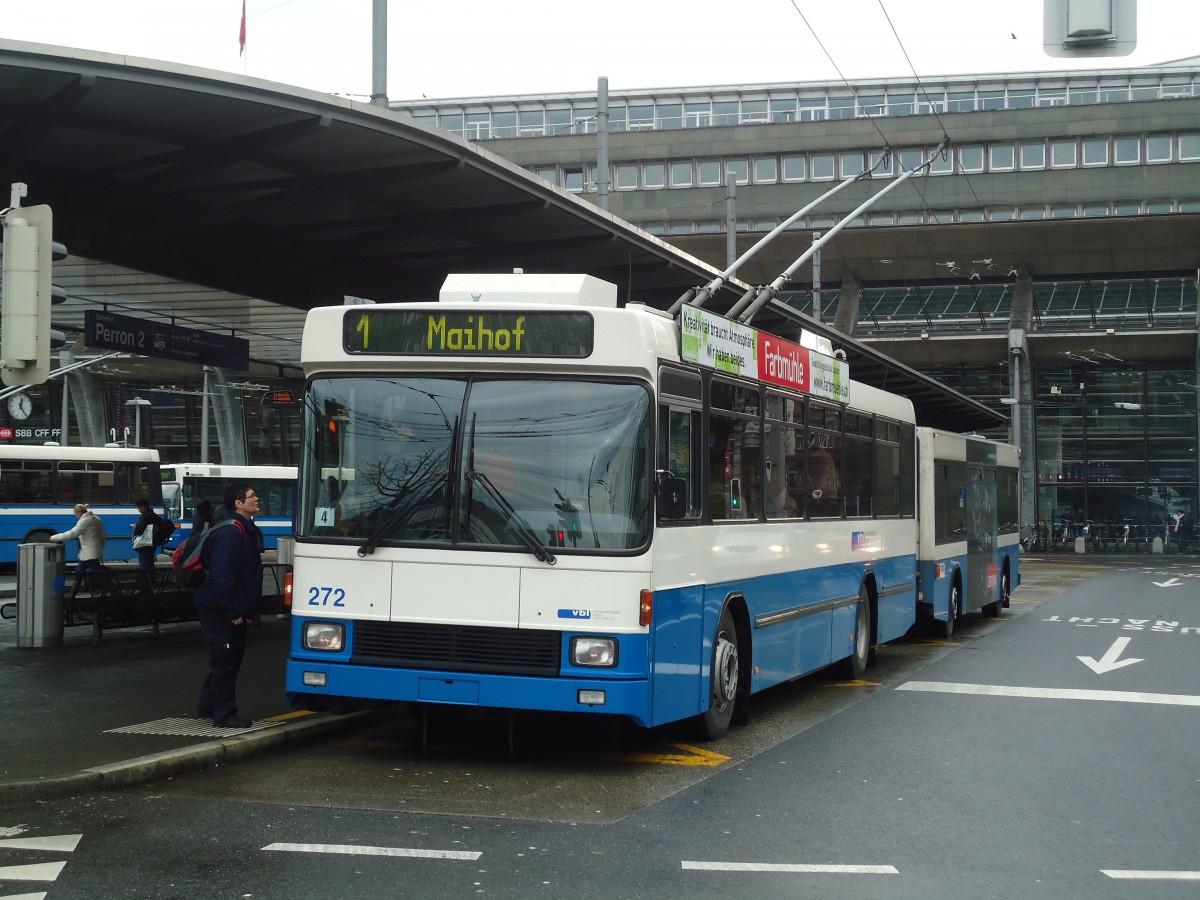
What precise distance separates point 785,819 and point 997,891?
1635mm

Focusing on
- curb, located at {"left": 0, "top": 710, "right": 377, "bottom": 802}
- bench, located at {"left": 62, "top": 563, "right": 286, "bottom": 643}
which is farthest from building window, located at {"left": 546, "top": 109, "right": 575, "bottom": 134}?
curb, located at {"left": 0, "top": 710, "right": 377, "bottom": 802}

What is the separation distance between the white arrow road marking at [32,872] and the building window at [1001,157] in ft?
170

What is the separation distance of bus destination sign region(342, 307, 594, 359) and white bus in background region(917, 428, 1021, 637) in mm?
9659

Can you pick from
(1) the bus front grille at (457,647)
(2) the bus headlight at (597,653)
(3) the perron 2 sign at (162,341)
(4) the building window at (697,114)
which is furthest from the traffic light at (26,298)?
(4) the building window at (697,114)

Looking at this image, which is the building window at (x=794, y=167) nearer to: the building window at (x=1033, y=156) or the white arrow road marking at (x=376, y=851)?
the building window at (x=1033, y=156)

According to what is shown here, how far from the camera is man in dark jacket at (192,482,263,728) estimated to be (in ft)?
31.2

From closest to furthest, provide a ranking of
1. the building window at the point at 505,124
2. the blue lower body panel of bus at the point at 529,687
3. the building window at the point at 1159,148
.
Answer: the blue lower body panel of bus at the point at 529,687 → the building window at the point at 1159,148 → the building window at the point at 505,124


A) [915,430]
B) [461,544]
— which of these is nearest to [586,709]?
[461,544]

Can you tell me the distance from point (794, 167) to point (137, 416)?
32547 millimetres

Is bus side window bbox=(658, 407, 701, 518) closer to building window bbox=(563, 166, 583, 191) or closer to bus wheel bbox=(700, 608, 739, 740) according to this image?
bus wheel bbox=(700, 608, 739, 740)

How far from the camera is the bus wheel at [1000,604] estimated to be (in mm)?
22984

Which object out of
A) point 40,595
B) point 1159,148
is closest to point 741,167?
point 1159,148

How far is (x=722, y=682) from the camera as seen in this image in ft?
32.6

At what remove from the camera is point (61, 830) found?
6.98 m
